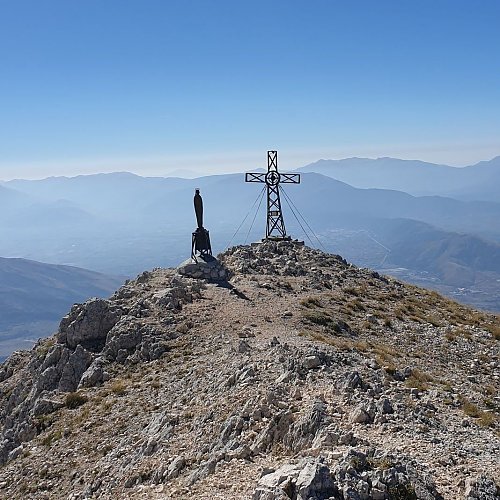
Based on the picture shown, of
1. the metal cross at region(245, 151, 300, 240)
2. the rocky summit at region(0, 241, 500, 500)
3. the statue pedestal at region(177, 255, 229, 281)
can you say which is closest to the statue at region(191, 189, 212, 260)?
the statue pedestal at region(177, 255, 229, 281)

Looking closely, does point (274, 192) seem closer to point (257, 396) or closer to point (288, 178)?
point (288, 178)

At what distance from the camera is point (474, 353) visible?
23.6 meters

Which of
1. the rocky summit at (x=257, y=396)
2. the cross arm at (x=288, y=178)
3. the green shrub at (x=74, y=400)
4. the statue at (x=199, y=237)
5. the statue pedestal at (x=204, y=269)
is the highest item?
the cross arm at (x=288, y=178)

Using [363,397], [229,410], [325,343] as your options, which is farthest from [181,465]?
[325,343]

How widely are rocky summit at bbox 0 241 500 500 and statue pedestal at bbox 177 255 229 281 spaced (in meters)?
0.42

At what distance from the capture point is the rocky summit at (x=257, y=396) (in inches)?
441

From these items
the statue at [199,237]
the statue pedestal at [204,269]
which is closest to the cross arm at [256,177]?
the statue at [199,237]

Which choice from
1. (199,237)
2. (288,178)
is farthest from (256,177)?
(199,237)

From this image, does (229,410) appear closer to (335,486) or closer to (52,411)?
(335,486)

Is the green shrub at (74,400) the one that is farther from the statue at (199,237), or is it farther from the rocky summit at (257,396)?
the statue at (199,237)

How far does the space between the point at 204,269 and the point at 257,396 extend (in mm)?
17038

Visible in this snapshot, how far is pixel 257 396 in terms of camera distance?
15398 mm

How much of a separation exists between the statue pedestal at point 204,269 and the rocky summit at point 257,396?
0.42 metres

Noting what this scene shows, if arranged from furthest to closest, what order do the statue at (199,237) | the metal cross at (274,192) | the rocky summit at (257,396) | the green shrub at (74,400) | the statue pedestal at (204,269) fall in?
the metal cross at (274,192)
the statue at (199,237)
the statue pedestal at (204,269)
the green shrub at (74,400)
the rocky summit at (257,396)
